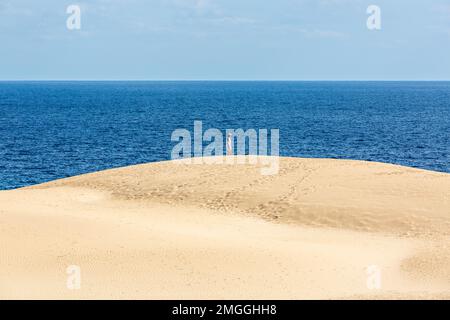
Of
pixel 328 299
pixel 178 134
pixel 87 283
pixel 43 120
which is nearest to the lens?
pixel 328 299

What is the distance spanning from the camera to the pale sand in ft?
63.5

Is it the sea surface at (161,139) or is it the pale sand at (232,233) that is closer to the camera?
the pale sand at (232,233)

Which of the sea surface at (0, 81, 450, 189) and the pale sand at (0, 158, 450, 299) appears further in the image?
the sea surface at (0, 81, 450, 189)

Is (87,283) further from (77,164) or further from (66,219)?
(77,164)

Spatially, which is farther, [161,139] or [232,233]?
[161,139]

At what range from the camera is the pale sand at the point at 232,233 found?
63.5ft

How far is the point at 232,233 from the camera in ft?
84.8

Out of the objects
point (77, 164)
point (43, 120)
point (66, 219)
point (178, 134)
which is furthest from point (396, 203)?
point (43, 120)

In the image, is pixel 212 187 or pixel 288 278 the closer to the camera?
pixel 288 278

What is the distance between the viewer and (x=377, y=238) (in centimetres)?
2558

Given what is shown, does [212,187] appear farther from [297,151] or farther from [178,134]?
[178,134]

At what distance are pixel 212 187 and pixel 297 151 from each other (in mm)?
37981
